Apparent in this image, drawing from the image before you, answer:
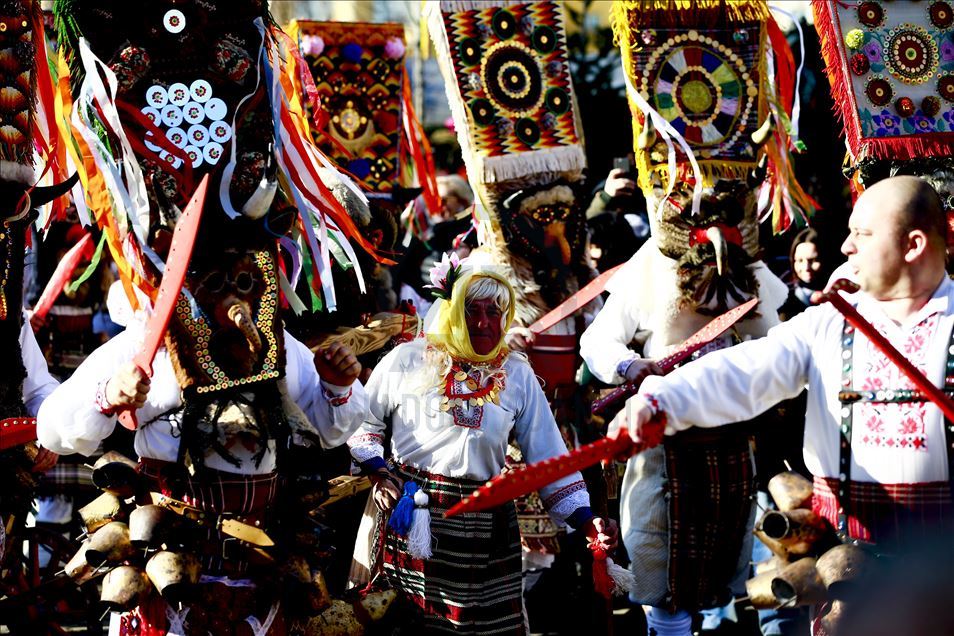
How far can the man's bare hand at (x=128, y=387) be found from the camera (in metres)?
3.81

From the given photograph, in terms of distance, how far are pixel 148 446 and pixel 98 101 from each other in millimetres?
1129

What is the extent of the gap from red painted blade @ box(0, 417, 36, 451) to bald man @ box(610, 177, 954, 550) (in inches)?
80.0

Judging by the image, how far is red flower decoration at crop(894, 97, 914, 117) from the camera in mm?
6207

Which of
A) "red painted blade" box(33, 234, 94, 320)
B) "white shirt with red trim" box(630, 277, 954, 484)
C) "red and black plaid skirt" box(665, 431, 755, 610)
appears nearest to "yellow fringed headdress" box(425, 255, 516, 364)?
"red and black plaid skirt" box(665, 431, 755, 610)

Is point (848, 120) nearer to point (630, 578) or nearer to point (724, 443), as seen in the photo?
point (724, 443)

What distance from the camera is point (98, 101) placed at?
425 cm

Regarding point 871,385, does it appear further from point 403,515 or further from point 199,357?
point 199,357

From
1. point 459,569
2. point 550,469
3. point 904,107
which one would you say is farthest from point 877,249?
point 904,107

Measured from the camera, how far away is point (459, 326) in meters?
5.20

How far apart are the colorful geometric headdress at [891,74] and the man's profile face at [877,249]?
2391 millimetres

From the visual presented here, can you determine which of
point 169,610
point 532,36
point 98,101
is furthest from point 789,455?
point 98,101

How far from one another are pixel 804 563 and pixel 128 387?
6.58 feet

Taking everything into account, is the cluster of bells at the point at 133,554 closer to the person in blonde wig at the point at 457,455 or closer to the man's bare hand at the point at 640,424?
the person in blonde wig at the point at 457,455

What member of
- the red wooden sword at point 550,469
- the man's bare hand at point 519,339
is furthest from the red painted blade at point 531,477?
the man's bare hand at point 519,339
